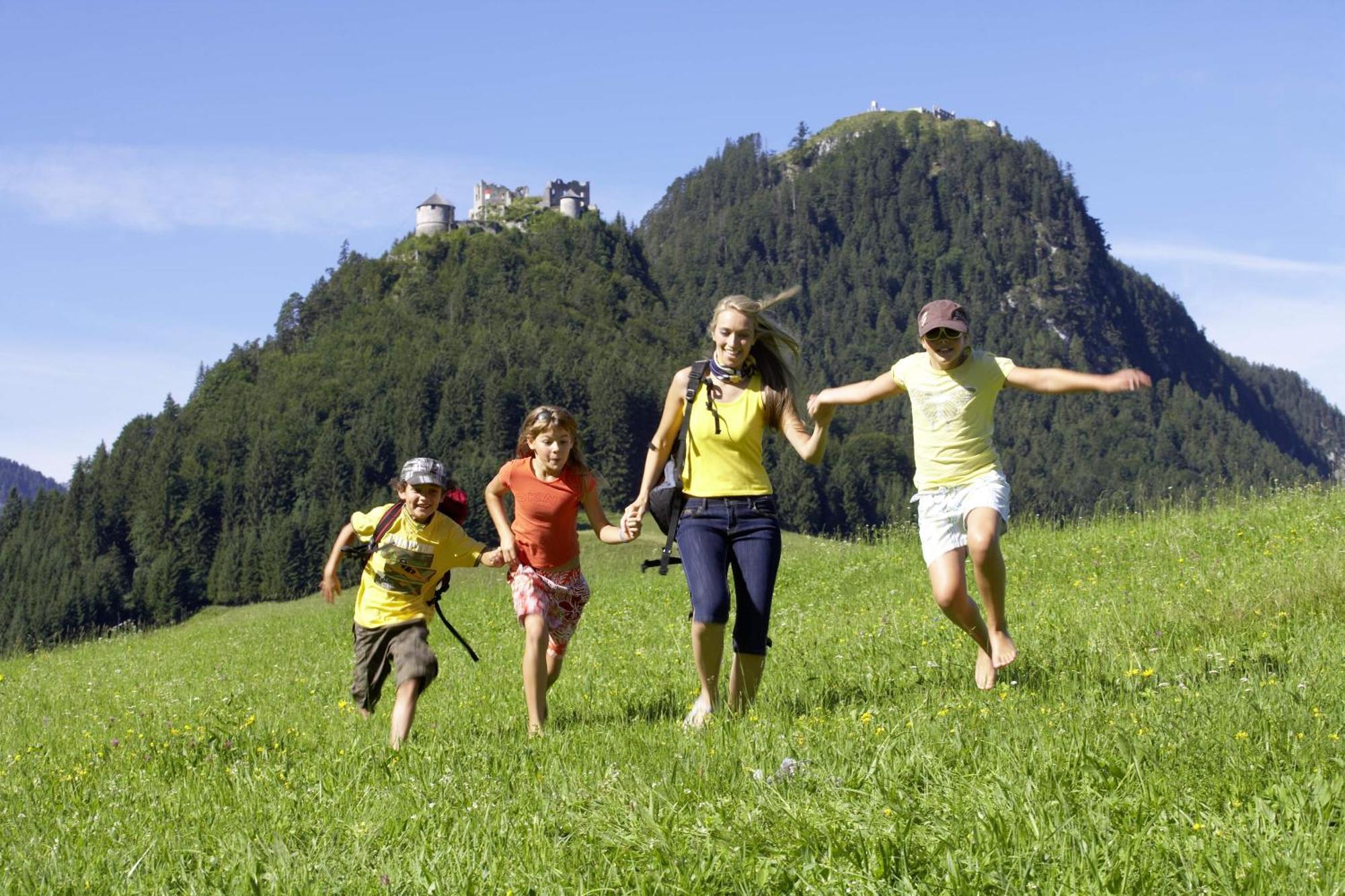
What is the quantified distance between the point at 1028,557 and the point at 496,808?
9.46m

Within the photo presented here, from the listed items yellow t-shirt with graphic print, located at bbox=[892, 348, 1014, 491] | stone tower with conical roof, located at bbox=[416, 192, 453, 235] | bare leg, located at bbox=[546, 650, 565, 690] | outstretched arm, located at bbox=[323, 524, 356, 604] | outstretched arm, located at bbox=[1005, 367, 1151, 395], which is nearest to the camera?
outstretched arm, located at bbox=[1005, 367, 1151, 395]

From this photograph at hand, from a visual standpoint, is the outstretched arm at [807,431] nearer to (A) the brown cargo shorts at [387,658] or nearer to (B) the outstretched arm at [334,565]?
(A) the brown cargo shorts at [387,658]

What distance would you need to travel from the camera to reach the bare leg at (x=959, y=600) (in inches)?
269

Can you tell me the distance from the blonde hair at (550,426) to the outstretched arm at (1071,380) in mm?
2278

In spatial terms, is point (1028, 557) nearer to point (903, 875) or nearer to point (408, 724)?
point (408, 724)

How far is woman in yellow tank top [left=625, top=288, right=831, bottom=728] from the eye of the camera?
265 inches

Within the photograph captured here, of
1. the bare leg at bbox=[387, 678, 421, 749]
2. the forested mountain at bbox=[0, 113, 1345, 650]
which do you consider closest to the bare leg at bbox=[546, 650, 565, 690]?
the bare leg at bbox=[387, 678, 421, 749]

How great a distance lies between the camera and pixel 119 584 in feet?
391

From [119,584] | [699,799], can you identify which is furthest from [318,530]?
[699,799]

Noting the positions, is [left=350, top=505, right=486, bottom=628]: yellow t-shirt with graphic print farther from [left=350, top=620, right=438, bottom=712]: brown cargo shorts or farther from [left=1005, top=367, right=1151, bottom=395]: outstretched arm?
[left=1005, top=367, right=1151, bottom=395]: outstretched arm

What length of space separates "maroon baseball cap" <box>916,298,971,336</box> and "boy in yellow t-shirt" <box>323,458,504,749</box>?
250 centimetres

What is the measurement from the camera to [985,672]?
702 centimetres

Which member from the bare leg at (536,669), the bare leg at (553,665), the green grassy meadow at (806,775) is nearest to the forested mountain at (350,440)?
the green grassy meadow at (806,775)

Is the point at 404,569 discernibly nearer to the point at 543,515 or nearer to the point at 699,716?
the point at 543,515
